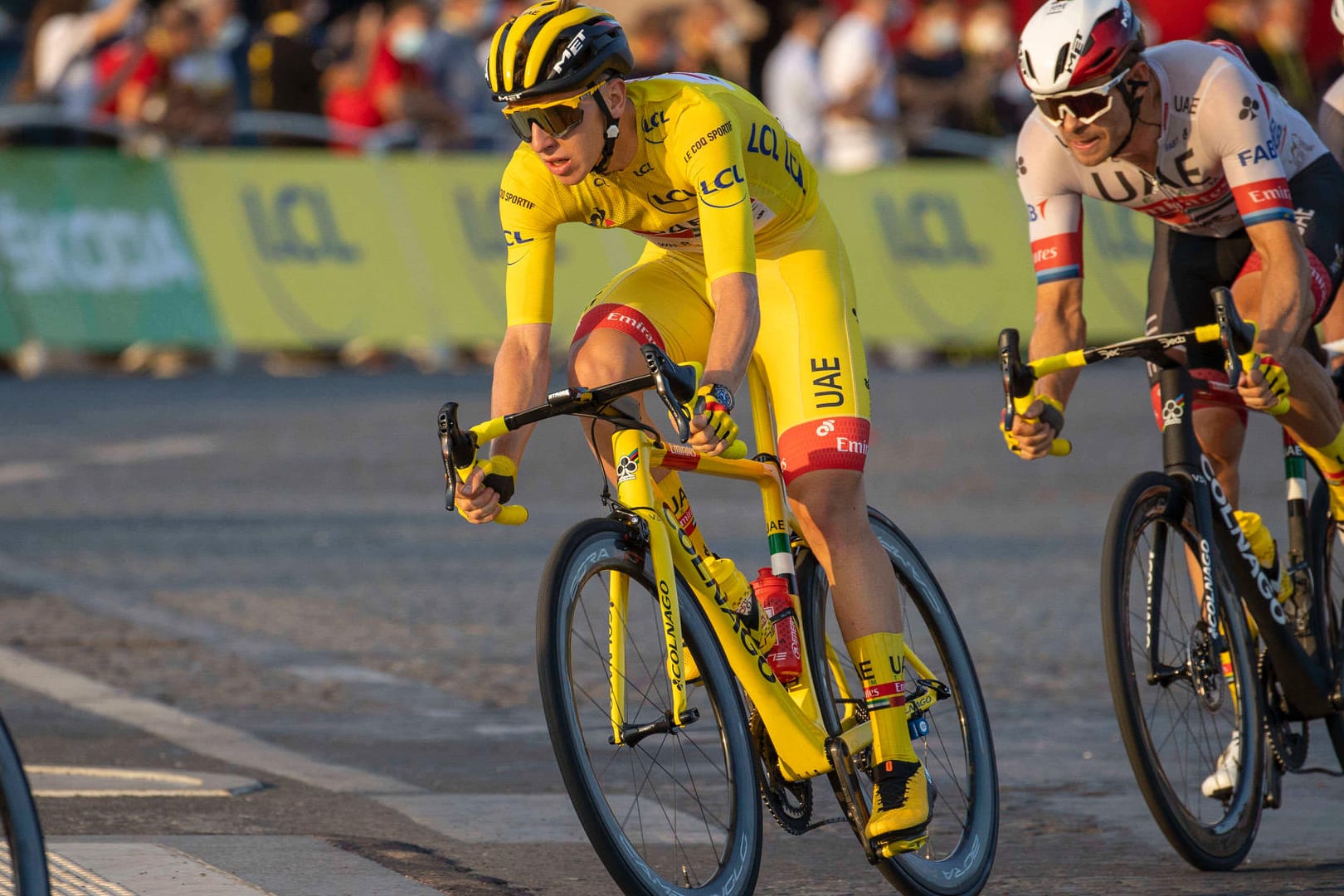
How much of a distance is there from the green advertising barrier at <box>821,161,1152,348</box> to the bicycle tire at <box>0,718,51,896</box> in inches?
562

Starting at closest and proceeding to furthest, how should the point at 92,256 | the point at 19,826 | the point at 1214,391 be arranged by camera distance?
the point at 19,826 < the point at 1214,391 < the point at 92,256

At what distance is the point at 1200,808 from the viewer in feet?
19.0

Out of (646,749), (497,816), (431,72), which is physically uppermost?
(431,72)

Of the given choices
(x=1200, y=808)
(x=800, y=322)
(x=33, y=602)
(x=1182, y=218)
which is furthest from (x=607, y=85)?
(x=33, y=602)

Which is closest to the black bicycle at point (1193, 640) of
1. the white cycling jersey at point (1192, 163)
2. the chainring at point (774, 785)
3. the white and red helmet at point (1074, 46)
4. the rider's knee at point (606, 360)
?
the white cycling jersey at point (1192, 163)

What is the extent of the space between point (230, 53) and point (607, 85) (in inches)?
535

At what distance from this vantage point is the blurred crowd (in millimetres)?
16953

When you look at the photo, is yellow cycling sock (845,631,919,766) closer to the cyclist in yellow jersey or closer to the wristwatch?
the cyclist in yellow jersey

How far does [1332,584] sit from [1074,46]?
1772 millimetres

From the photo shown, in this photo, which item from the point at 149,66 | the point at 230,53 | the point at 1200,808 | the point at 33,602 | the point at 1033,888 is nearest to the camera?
the point at 1033,888

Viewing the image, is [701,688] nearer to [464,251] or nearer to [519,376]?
[519,376]

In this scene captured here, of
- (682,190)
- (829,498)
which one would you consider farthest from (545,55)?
(829,498)

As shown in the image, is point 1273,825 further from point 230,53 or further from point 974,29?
point 974,29

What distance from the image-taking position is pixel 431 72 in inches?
736
